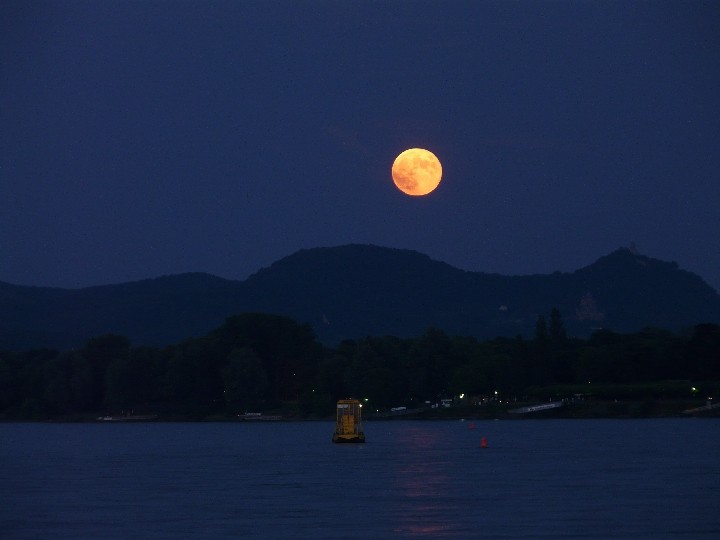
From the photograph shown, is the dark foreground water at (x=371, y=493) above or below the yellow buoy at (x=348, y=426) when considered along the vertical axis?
below

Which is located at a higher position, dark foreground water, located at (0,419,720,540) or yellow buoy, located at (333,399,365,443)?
yellow buoy, located at (333,399,365,443)

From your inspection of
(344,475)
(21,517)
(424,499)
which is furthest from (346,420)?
(21,517)

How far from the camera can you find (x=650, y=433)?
174 m

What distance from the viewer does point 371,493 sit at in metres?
78.5

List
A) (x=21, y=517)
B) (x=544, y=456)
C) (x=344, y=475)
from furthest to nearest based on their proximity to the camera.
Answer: (x=544, y=456), (x=344, y=475), (x=21, y=517)

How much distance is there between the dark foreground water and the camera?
195 ft

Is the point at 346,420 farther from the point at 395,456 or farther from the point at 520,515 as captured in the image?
the point at 520,515

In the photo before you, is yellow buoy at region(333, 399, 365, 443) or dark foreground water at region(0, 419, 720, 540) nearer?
dark foreground water at region(0, 419, 720, 540)

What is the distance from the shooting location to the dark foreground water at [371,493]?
195ft

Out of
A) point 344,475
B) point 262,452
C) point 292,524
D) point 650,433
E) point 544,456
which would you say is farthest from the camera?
point 650,433

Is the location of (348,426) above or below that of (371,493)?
above

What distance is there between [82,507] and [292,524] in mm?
15102

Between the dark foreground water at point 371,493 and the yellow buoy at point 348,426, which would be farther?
the yellow buoy at point 348,426

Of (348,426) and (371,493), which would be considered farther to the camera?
(348,426)
